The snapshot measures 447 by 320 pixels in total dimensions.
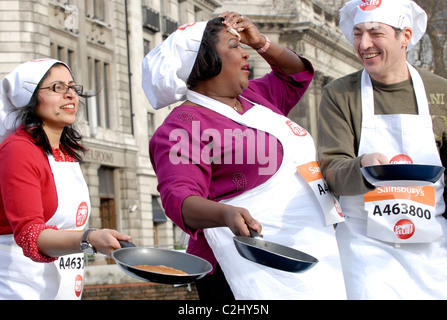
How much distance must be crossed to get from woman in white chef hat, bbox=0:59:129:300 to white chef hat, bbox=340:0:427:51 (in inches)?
49.7

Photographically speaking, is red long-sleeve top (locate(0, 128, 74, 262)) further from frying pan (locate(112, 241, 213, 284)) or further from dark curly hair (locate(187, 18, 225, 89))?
dark curly hair (locate(187, 18, 225, 89))

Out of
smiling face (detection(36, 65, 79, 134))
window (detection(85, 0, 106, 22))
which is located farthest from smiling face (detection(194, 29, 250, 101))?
window (detection(85, 0, 106, 22))

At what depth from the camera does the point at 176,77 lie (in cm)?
326

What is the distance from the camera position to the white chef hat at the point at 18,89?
3609 millimetres

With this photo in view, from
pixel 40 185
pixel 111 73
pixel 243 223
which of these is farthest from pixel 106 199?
pixel 243 223

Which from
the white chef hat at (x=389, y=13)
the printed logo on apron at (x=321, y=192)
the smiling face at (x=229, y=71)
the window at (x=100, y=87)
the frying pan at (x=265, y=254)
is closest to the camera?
the frying pan at (x=265, y=254)

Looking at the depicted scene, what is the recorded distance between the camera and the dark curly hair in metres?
3.30

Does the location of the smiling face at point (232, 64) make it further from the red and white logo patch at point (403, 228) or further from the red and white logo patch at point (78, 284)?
the red and white logo patch at point (78, 284)

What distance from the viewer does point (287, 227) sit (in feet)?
10.3

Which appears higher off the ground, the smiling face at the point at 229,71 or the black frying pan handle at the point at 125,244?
the smiling face at the point at 229,71

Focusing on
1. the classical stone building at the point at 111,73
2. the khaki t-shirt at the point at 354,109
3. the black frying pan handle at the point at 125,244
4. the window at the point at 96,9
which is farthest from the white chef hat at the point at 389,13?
the window at the point at 96,9

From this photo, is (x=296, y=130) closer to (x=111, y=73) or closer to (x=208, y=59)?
(x=208, y=59)

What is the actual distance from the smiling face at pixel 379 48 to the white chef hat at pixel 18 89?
53.7 inches

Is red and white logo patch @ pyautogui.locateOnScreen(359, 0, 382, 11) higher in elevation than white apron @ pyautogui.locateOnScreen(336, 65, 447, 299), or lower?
higher
